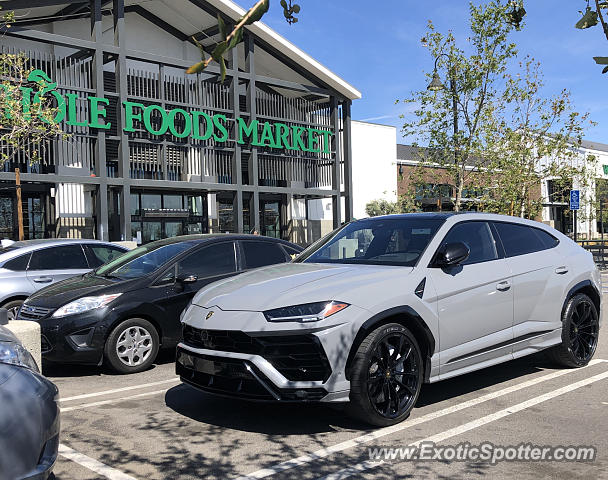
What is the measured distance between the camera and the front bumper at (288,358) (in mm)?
4312

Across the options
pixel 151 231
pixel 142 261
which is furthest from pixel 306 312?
pixel 151 231

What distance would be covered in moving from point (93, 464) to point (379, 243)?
2975mm

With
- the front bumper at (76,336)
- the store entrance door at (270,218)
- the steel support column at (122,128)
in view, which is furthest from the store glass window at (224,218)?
the front bumper at (76,336)

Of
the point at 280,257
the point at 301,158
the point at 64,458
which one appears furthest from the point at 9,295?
the point at 301,158

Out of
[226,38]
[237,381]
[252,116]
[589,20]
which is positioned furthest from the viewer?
[252,116]

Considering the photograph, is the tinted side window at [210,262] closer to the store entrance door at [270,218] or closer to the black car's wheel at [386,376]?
the black car's wheel at [386,376]

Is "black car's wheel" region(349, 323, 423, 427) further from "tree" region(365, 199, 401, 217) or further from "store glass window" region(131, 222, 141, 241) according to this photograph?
"tree" region(365, 199, 401, 217)

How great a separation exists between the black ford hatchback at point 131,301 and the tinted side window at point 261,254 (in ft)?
0.06

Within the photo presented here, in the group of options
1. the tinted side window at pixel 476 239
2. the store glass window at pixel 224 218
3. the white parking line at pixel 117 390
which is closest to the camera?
the tinted side window at pixel 476 239

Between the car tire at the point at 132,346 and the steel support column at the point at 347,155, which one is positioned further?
the steel support column at the point at 347,155

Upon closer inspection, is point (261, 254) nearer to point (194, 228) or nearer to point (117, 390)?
point (117, 390)

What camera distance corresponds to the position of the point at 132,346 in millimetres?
6957

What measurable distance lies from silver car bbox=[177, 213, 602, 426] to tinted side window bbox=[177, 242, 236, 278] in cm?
197

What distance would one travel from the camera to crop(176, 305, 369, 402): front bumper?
14.1 ft
